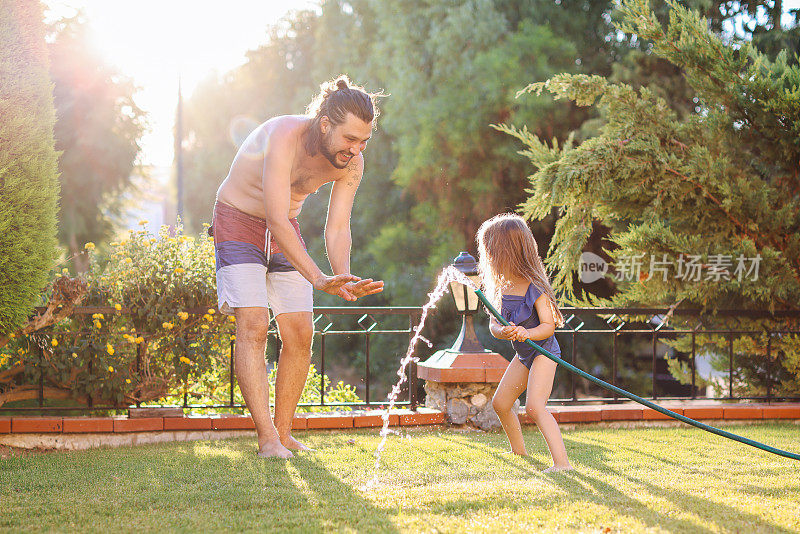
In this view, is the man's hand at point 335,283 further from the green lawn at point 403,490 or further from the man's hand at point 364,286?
the green lawn at point 403,490

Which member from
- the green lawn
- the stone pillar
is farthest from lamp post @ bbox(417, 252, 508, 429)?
the green lawn

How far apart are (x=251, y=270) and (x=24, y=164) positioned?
1.33 m

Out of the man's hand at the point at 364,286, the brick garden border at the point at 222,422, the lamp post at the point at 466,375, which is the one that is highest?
the man's hand at the point at 364,286

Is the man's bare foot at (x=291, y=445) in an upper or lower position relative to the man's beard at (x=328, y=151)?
lower

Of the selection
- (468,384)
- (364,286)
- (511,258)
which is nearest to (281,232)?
(364,286)

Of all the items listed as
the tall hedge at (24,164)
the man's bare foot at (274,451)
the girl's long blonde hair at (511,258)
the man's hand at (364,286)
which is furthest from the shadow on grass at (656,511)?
the tall hedge at (24,164)

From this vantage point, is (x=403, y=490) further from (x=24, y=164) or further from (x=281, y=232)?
(x=24, y=164)

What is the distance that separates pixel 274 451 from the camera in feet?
10.8

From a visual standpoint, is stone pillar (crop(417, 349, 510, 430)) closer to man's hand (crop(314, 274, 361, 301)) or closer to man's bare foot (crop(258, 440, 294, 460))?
man's bare foot (crop(258, 440, 294, 460))

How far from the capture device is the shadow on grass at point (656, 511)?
7.25ft

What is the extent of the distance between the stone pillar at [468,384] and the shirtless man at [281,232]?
53.9 inches

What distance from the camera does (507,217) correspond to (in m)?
3.63

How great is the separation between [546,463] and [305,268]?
1456mm

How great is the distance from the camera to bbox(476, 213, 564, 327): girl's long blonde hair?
3.46 meters
